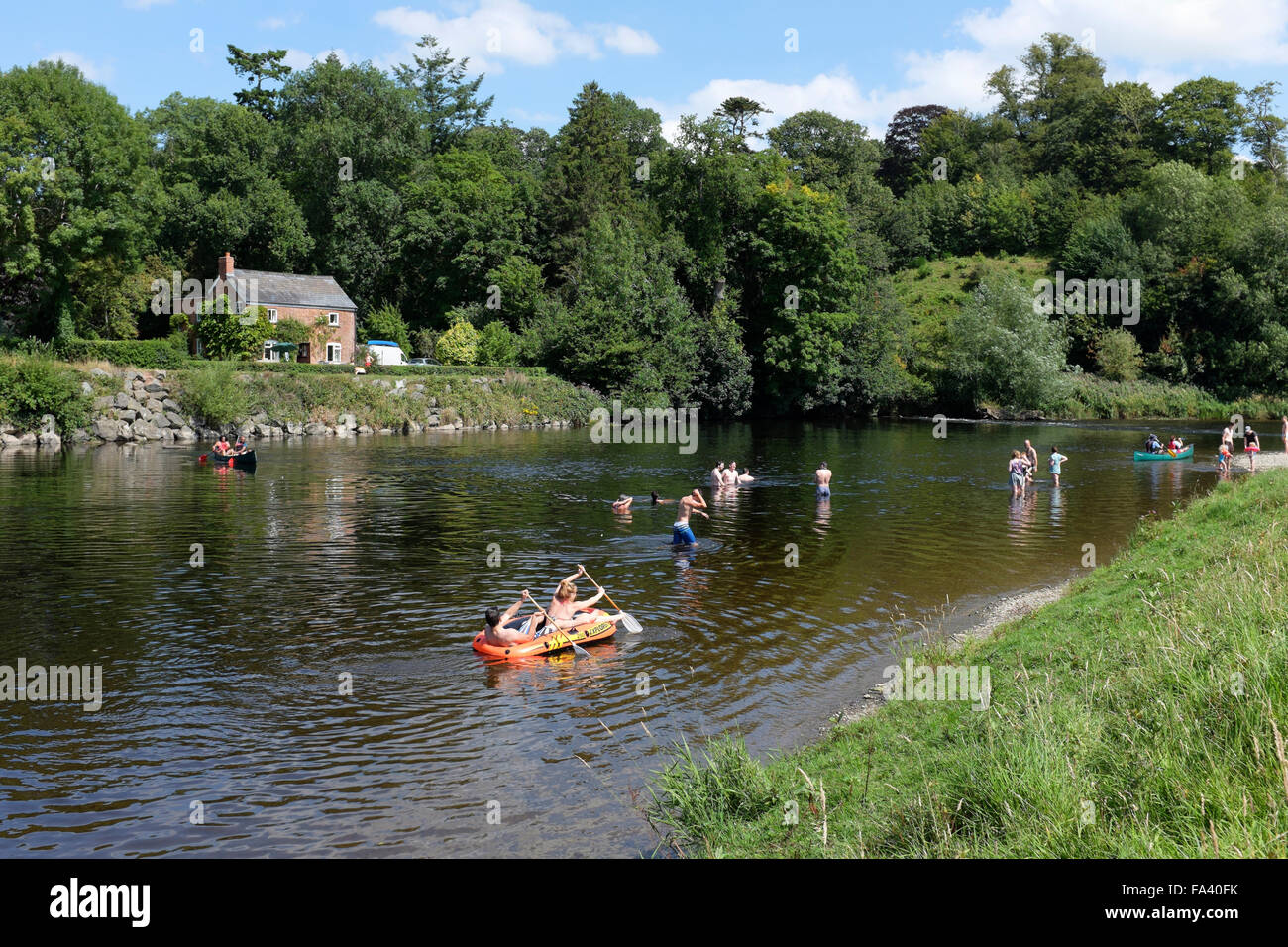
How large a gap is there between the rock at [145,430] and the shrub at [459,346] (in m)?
26.5

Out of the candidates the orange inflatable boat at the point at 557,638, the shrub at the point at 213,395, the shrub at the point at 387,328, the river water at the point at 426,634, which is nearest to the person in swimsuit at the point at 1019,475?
the river water at the point at 426,634

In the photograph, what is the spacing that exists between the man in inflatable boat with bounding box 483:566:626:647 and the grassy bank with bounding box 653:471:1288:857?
5.50 metres

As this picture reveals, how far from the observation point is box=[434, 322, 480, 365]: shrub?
79625 mm

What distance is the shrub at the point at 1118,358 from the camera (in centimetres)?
8450

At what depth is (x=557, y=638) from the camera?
56.2 ft

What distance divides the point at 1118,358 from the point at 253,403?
71797mm

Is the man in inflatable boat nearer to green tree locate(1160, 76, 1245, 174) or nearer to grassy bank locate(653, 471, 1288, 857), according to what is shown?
grassy bank locate(653, 471, 1288, 857)

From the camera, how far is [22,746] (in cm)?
1269

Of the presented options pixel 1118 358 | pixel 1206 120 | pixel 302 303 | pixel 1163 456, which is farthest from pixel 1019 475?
pixel 1206 120

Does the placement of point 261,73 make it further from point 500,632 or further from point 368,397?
point 500,632

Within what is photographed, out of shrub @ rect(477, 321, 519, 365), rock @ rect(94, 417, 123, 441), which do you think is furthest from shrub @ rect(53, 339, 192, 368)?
shrub @ rect(477, 321, 519, 365)
